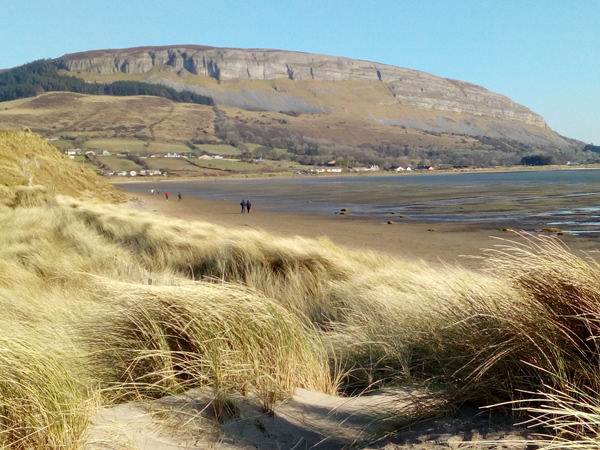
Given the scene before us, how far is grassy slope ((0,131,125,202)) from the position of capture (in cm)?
2953

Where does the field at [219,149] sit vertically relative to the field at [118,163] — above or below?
above

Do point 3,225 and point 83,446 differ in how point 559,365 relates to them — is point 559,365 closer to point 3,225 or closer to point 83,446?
point 83,446

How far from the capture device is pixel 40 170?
34.6 metres

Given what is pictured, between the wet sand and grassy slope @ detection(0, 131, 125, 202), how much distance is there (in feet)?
31.9

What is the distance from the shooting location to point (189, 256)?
972 cm

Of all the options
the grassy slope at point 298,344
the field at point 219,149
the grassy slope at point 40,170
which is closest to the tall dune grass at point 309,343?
the grassy slope at point 298,344

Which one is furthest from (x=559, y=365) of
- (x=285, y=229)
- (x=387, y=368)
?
(x=285, y=229)

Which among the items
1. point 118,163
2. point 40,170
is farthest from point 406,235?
point 118,163

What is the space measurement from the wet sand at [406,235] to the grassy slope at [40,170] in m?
9.74

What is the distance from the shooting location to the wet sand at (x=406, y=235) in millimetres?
17234

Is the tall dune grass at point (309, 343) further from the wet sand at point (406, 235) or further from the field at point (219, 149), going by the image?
the field at point (219, 149)

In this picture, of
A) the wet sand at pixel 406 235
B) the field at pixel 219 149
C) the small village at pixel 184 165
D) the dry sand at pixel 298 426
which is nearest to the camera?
the dry sand at pixel 298 426

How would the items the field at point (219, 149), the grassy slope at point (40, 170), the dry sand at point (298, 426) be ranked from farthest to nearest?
the field at point (219, 149) → the grassy slope at point (40, 170) → the dry sand at point (298, 426)

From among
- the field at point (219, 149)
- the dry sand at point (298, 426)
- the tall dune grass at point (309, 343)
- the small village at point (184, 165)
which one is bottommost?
the dry sand at point (298, 426)
